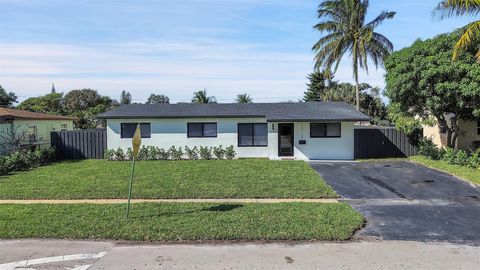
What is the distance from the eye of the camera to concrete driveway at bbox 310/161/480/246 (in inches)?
303

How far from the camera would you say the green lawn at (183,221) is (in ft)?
24.0

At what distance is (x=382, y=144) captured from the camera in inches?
830

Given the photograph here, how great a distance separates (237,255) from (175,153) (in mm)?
14663

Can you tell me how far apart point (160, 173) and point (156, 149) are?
576 centimetres

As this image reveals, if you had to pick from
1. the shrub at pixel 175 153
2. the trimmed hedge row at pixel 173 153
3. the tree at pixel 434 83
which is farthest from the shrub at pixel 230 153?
the tree at pixel 434 83

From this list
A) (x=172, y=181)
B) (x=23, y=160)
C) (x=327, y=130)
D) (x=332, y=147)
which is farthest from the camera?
(x=327, y=130)

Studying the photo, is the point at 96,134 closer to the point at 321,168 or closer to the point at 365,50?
the point at 321,168

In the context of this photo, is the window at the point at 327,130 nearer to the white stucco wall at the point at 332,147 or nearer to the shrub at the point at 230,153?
the white stucco wall at the point at 332,147

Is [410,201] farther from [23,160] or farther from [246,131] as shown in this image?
[23,160]

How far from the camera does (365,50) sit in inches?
1153

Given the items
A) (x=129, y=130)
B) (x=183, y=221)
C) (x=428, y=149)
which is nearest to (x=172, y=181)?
(x=183, y=221)

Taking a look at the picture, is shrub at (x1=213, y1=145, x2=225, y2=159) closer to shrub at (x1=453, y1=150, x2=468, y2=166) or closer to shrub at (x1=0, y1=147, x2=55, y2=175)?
shrub at (x1=0, y1=147, x2=55, y2=175)

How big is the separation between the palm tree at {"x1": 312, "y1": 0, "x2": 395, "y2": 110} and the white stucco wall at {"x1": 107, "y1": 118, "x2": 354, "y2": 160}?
945 centimetres

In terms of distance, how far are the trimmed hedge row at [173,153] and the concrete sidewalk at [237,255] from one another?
13.4 meters
